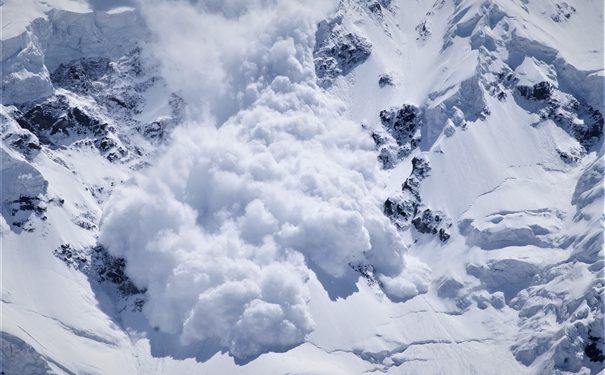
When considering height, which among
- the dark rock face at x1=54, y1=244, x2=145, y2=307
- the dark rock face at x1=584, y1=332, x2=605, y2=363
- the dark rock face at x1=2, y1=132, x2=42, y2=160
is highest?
the dark rock face at x1=584, y1=332, x2=605, y2=363

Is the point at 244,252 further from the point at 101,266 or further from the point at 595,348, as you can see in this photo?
the point at 595,348

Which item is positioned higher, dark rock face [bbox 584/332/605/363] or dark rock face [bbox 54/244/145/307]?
dark rock face [bbox 584/332/605/363]

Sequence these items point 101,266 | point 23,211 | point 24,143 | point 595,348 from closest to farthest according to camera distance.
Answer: point 595,348 < point 23,211 < point 24,143 < point 101,266

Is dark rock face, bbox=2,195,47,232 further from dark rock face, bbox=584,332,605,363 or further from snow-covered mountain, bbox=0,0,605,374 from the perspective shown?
dark rock face, bbox=584,332,605,363

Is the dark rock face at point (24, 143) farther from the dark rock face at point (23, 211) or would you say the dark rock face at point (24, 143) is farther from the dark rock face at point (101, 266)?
the dark rock face at point (101, 266)

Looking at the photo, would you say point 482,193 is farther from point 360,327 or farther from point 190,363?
point 190,363

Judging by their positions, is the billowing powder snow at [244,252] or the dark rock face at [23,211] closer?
the billowing powder snow at [244,252]

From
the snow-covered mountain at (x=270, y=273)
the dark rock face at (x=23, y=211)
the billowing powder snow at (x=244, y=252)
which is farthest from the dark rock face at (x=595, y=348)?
the dark rock face at (x=23, y=211)

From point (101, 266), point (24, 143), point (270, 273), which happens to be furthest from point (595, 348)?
point (24, 143)

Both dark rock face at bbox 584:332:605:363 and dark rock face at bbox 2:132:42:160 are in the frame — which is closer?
dark rock face at bbox 584:332:605:363

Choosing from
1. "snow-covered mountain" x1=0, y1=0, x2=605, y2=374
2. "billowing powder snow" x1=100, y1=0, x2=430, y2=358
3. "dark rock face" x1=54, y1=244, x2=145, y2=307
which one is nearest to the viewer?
"snow-covered mountain" x1=0, y1=0, x2=605, y2=374

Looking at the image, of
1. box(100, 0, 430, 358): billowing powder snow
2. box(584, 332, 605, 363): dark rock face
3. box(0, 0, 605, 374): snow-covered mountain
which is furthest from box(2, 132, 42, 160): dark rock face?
box(584, 332, 605, 363): dark rock face

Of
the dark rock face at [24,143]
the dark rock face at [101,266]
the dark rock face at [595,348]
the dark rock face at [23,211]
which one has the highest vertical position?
the dark rock face at [595,348]
